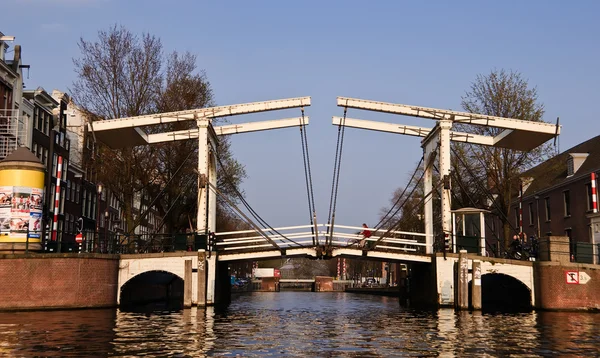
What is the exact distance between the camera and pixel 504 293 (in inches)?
1219

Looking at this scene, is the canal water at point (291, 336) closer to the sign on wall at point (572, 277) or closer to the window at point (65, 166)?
the sign on wall at point (572, 277)

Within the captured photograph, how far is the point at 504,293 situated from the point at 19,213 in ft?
67.1

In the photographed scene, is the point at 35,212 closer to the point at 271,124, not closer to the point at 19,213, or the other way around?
the point at 19,213

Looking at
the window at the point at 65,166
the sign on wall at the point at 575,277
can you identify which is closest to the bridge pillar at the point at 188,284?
the sign on wall at the point at 575,277

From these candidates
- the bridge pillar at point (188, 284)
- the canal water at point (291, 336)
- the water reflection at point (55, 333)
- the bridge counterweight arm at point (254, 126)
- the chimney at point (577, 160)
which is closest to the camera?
the water reflection at point (55, 333)

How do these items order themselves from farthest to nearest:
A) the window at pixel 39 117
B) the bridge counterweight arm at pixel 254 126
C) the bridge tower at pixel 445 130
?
the window at pixel 39 117, the bridge counterweight arm at pixel 254 126, the bridge tower at pixel 445 130

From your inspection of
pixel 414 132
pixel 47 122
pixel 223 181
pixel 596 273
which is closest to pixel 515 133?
pixel 414 132

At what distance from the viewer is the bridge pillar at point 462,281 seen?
23562 mm

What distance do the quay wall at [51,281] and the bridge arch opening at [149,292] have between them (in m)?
1.77

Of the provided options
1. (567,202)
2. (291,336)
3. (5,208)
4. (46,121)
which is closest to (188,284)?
(5,208)

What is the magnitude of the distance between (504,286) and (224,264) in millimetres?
12216

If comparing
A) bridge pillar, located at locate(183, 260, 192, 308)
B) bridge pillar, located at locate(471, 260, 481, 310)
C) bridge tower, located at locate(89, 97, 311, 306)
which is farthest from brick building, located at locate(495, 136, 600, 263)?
bridge pillar, located at locate(183, 260, 192, 308)

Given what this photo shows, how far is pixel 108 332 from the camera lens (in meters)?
14.4

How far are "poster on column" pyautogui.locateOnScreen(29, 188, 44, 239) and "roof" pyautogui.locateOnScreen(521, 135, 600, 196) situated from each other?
853 inches
